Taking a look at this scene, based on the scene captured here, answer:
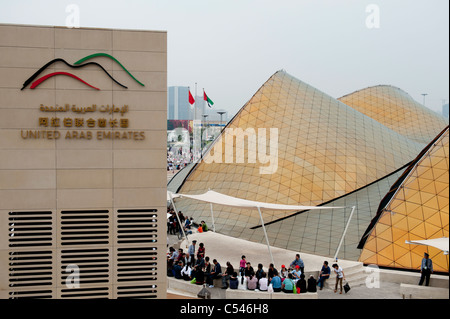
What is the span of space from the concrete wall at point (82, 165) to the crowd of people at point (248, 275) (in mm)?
3554

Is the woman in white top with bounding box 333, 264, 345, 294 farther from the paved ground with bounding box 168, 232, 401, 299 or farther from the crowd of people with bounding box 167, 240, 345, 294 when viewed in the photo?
the paved ground with bounding box 168, 232, 401, 299

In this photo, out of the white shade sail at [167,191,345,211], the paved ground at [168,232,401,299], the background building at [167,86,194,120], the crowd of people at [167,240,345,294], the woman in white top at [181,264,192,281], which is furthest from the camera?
the background building at [167,86,194,120]

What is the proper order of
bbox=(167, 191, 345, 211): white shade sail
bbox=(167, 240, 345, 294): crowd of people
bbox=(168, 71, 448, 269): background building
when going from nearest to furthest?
bbox=(167, 240, 345, 294): crowd of people < bbox=(167, 191, 345, 211): white shade sail < bbox=(168, 71, 448, 269): background building

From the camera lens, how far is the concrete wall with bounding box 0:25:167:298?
1045 centimetres

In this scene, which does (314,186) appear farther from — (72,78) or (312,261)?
(72,78)

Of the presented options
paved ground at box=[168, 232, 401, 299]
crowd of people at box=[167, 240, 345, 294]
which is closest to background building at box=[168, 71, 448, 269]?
paved ground at box=[168, 232, 401, 299]

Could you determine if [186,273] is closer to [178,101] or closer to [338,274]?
[338,274]

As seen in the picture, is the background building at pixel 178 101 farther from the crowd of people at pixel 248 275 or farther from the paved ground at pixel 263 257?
the crowd of people at pixel 248 275

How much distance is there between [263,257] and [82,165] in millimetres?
9736

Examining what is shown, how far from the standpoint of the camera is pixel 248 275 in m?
14.1

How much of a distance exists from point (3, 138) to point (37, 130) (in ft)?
2.73

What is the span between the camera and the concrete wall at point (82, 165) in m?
10.4

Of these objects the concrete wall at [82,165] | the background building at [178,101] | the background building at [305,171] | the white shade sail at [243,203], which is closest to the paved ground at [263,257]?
the background building at [305,171]

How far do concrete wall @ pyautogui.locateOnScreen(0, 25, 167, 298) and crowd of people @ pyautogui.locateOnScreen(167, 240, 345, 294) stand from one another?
3554mm
